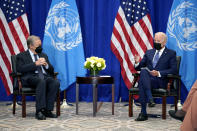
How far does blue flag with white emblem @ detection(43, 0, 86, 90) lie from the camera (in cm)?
586

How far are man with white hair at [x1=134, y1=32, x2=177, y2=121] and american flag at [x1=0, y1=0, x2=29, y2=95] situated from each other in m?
2.55

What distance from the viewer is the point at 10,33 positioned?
5855 mm

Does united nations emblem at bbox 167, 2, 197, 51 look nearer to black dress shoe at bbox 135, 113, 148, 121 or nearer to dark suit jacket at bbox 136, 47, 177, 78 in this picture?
dark suit jacket at bbox 136, 47, 177, 78

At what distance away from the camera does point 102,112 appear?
485cm

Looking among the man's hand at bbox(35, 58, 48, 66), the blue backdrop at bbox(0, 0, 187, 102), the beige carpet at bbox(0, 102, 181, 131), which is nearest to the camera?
the beige carpet at bbox(0, 102, 181, 131)

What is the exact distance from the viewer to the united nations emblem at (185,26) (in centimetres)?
564

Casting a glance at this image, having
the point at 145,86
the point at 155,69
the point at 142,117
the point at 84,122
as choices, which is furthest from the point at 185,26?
the point at 84,122

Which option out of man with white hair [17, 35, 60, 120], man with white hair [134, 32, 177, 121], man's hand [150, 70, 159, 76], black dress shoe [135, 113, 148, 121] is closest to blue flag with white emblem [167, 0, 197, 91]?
man with white hair [134, 32, 177, 121]

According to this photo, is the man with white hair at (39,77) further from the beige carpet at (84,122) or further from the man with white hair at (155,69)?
the man with white hair at (155,69)

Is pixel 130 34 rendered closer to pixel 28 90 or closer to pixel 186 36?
pixel 186 36

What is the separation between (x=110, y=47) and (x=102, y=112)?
1606 mm

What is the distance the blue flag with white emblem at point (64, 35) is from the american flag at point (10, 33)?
0.48 meters

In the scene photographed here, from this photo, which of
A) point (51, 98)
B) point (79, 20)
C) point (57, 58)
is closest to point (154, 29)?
point (79, 20)

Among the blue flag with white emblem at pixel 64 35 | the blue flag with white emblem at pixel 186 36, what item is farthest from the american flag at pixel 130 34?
the blue flag with white emblem at pixel 64 35
